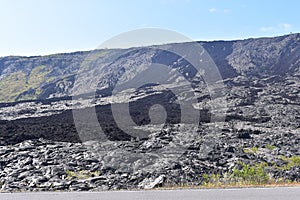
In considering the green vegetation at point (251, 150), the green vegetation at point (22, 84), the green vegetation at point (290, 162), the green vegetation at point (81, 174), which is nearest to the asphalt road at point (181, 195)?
the green vegetation at point (81, 174)

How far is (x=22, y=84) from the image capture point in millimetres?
118062

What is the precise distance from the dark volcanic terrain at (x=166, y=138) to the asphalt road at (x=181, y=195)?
7.91 feet

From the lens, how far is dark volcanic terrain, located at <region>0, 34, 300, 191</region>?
1717 cm

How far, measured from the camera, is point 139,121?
143ft

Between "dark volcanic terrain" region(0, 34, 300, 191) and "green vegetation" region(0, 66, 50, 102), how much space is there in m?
8.27

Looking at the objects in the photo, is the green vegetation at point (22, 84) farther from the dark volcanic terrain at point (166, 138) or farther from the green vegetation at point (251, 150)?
the green vegetation at point (251, 150)

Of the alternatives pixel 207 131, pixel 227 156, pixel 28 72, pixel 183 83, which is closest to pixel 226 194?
pixel 227 156

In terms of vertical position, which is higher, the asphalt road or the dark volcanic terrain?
the asphalt road

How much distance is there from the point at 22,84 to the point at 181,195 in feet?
383

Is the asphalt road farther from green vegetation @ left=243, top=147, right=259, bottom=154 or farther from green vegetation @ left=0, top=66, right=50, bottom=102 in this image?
green vegetation @ left=0, top=66, right=50, bottom=102

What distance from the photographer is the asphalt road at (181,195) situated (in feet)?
33.7

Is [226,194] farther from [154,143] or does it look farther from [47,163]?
[154,143]

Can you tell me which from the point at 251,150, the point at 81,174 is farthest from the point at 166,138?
the point at 81,174

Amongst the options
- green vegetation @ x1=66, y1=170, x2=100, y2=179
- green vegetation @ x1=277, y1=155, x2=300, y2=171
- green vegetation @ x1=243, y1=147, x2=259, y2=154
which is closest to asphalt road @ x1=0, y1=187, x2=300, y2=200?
green vegetation @ x1=66, y1=170, x2=100, y2=179
